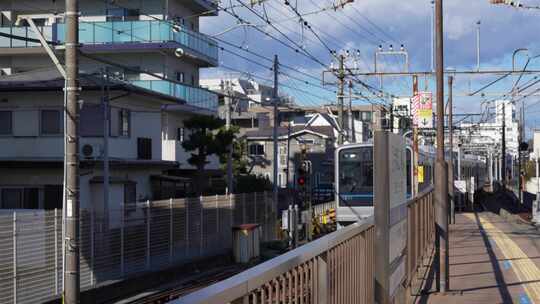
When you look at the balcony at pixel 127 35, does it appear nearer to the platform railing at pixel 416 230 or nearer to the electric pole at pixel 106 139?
the electric pole at pixel 106 139

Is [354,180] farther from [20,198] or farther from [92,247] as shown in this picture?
[20,198]

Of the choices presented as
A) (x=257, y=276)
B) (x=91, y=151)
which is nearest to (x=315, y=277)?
(x=257, y=276)

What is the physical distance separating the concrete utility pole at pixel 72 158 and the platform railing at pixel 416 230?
5.29 m

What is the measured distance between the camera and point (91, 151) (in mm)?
26625

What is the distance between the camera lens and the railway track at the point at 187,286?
54.5ft

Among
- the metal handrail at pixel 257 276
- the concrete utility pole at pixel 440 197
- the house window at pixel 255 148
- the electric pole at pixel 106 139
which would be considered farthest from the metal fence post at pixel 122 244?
the house window at pixel 255 148

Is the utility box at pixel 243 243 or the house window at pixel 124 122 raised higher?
the house window at pixel 124 122

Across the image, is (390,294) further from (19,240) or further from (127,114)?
(127,114)

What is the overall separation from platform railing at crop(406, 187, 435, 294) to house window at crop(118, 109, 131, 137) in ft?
47.6

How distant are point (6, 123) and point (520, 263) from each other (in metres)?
20.1

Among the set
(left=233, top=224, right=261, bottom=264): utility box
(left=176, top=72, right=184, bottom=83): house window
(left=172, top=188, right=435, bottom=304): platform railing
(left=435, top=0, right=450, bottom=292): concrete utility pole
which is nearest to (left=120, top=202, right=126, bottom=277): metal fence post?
(left=233, top=224, right=261, bottom=264): utility box

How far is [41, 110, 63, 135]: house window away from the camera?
2808 centimetres

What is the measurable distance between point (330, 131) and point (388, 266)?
61.4 metres

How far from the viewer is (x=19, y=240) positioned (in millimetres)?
15672
